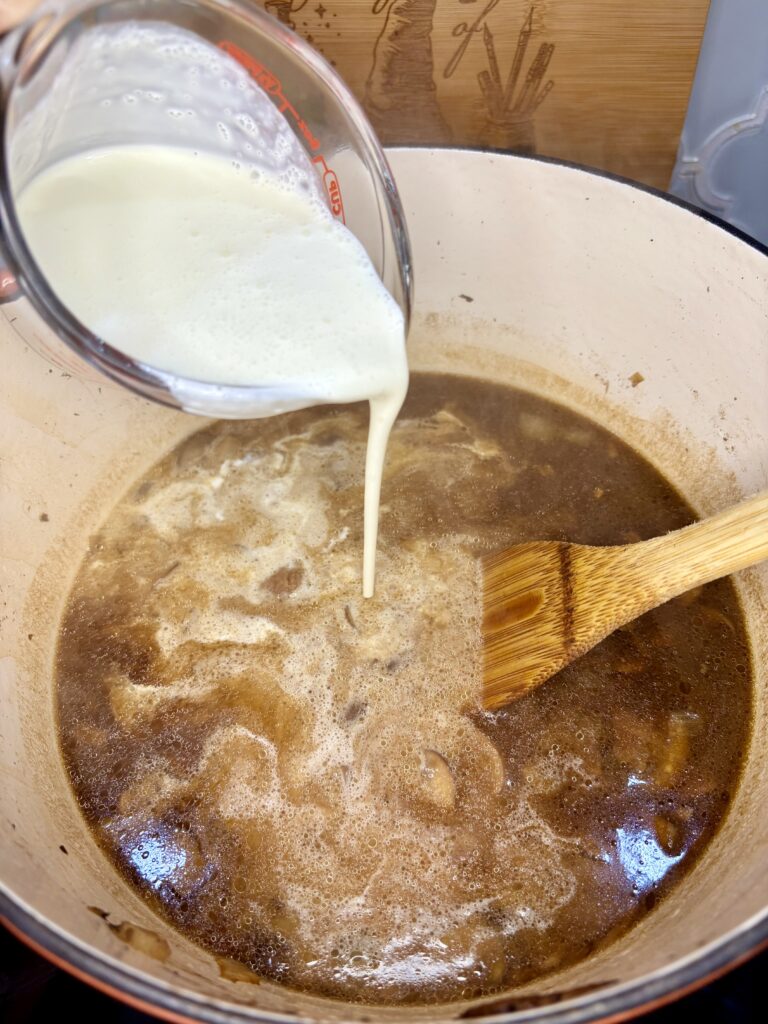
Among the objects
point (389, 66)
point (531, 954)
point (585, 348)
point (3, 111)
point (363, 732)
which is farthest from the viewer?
point (585, 348)

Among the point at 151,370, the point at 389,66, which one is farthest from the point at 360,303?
the point at 389,66

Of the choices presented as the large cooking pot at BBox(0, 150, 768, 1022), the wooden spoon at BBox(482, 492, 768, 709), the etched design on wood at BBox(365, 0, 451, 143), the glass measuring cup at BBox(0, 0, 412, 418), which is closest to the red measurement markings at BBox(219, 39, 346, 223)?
the glass measuring cup at BBox(0, 0, 412, 418)

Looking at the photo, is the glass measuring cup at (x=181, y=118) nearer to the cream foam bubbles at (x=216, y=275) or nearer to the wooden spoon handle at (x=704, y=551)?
the cream foam bubbles at (x=216, y=275)

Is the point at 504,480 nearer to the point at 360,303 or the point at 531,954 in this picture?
the point at 360,303

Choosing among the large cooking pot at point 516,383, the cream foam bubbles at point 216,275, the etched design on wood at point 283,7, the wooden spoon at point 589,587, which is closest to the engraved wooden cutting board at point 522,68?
the etched design on wood at point 283,7

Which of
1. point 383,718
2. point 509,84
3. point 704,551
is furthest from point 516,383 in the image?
point 383,718

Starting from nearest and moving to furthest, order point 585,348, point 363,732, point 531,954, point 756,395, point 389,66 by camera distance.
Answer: point 531,954 < point 363,732 < point 756,395 < point 389,66 < point 585,348
